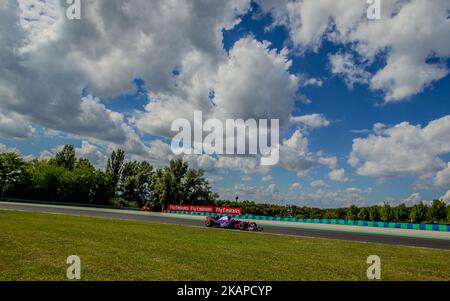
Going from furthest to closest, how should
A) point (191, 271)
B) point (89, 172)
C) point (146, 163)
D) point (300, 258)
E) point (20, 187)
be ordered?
point (146, 163)
point (89, 172)
point (20, 187)
point (300, 258)
point (191, 271)

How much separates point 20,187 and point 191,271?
7605 centimetres

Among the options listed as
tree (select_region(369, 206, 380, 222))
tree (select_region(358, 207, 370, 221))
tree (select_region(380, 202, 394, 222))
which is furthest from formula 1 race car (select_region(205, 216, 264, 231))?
tree (select_region(369, 206, 380, 222))

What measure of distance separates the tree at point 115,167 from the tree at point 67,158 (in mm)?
11135

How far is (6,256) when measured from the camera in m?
8.19

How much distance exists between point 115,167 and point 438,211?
89798 millimetres

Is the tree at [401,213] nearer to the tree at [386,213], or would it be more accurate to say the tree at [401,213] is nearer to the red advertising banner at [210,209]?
the tree at [386,213]

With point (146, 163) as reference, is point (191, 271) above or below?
below

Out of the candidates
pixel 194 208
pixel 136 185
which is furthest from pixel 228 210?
pixel 136 185

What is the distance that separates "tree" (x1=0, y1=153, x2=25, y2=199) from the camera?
214 feet

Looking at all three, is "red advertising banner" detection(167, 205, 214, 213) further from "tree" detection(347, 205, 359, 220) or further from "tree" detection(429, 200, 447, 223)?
"tree" detection(429, 200, 447, 223)

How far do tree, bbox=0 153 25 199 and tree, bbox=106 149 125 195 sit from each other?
22558mm

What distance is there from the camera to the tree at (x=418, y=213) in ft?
258
